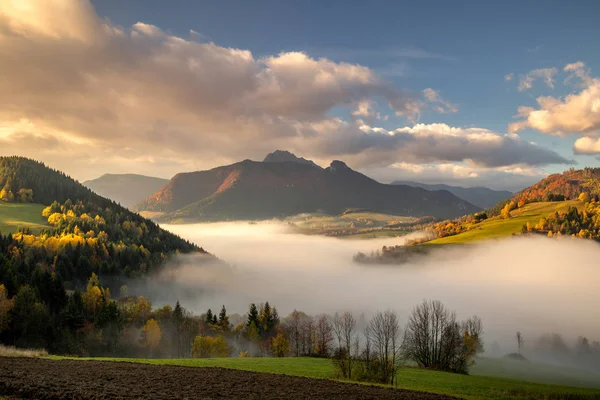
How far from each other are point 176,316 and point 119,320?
19883mm

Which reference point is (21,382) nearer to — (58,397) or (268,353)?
(58,397)

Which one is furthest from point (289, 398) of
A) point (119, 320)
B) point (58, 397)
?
point (119, 320)

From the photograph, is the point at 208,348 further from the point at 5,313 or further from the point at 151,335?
the point at 5,313

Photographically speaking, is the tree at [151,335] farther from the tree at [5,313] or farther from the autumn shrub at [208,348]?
the tree at [5,313]

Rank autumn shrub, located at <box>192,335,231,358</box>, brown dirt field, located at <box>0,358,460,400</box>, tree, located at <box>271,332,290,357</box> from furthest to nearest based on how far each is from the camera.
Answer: autumn shrub, located at <box>192,335,231,358</box>, tree, located at <box>271,332,290,357</box>, brown dirt field, located at <box>0,358,460,400</box>

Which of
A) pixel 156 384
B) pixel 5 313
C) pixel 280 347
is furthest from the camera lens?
pixel 280 347

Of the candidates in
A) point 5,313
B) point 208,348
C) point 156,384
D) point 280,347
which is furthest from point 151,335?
point 156,384

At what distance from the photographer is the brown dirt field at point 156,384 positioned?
3334 centimetres

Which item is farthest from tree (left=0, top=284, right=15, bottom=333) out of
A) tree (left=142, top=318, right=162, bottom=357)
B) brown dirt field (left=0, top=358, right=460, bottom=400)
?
brown dirt field (left=0, top=358, right=460, bottom=400)

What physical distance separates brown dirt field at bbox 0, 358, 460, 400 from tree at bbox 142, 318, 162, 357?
8505 cm

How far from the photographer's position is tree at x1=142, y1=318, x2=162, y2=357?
425 feet

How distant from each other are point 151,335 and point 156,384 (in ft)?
337

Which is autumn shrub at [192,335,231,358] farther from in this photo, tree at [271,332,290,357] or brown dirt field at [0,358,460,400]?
brown dirt field at [0,358,460,400]

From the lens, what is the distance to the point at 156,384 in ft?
132
